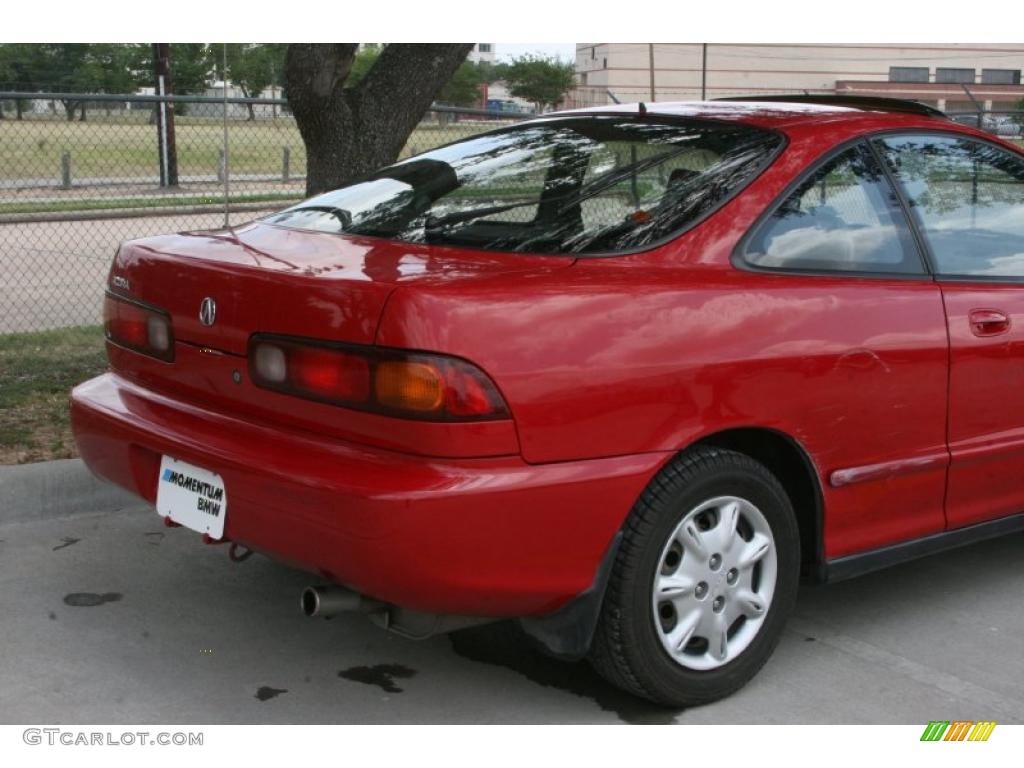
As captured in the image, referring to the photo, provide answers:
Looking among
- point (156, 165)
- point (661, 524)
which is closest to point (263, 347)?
point (661, 524)

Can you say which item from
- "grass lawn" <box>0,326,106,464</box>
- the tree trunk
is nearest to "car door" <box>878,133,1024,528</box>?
the tree trunk

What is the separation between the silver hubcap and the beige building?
3772 cm

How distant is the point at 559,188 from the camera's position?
397 centimetres

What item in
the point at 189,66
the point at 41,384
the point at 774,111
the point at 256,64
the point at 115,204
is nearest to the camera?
the point at 774,111

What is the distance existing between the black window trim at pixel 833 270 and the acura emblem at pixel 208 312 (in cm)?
133

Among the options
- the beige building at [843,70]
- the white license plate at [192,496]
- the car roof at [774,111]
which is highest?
the beige building at [843,70]

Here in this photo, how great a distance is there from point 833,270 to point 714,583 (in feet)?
3.08

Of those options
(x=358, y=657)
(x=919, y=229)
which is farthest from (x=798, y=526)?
(x=358, y=657)

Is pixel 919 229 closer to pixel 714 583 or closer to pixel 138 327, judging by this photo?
pixel 714 583

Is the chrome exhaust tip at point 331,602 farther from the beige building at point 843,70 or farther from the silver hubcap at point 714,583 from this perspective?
the beige building at point 843,70

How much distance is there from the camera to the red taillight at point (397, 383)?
3.00 meters

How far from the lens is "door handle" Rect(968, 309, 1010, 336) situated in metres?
3.96

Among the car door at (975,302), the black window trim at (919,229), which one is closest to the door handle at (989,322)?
the car door at (975,302)

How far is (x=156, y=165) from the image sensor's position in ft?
38.7
